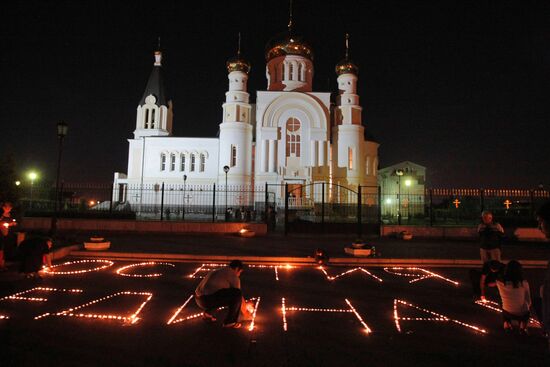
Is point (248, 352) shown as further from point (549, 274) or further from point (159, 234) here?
point (159, 234)

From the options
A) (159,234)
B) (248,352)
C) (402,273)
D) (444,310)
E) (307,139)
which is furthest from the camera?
(307,139)

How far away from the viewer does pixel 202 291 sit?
4.89m

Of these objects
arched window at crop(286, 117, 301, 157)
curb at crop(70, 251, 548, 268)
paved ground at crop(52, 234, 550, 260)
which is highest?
arched window at crop(286, 117, 301, 157)

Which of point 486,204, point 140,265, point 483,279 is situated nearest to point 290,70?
point 486,204

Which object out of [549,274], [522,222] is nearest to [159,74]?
[522,222]

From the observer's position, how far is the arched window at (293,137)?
3450 centimetres

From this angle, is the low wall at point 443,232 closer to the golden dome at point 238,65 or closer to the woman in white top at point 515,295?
the woman in white top at point 515,295

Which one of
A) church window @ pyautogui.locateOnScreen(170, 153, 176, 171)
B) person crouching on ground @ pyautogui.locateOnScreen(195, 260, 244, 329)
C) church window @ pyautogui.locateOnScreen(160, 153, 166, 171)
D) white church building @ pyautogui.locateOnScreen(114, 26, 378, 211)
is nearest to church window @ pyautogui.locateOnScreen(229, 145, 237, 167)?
white church building @ pyautogui.locateOnScreen(114, 26, 378, 211)

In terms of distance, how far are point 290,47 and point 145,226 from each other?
1045 inches

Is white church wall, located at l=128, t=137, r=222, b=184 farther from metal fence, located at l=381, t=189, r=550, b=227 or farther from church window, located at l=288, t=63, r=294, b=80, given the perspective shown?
metal fence, located at l=381, t=189, r=550, b=227

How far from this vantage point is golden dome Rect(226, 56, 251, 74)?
3634 centimetres

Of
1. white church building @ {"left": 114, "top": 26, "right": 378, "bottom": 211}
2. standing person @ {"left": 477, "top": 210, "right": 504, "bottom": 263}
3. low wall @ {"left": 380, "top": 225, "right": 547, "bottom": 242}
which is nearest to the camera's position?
standing person @ {"left": 477, "top": 210, "right": 504, "bottom": 263}

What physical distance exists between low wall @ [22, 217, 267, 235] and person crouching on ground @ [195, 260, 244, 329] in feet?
39.4

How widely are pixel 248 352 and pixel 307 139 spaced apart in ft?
102
